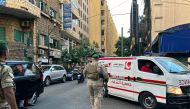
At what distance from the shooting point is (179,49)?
23281 mm

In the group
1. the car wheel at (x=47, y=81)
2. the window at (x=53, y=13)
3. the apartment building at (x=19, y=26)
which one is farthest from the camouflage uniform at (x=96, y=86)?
the window at (x=53, y=13)

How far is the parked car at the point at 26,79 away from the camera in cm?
1115

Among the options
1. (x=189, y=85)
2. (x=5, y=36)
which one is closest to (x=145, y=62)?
(x=189, y=85)

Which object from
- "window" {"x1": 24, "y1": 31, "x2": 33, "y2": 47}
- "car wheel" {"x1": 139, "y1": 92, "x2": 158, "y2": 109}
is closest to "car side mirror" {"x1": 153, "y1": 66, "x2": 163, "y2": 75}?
"car wheel" {"x1": 139, "y1": 92, "x2": 158, "y2": 109}

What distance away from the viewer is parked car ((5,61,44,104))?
36.6 feet

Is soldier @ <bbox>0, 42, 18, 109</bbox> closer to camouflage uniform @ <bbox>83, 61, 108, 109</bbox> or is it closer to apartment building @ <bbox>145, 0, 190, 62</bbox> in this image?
camouflage uniform @ <bbox>83, 61, 108, 109</bbox>

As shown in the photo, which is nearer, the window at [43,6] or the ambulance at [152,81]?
the ambulance at [152,81]

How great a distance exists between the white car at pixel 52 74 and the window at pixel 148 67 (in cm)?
1218

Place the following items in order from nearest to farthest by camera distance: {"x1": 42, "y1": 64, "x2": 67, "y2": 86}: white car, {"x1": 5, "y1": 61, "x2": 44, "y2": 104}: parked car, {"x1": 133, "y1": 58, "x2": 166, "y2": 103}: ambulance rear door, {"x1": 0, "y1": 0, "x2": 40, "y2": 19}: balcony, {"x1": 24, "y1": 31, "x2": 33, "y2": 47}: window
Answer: {"x1": 133, "y1": 58, "x2": 166, "y2": 103}: ambulance rear door, {"x1": 5, "y1": 61, "x2": 44, "y2": 104}: parked car, {"x1": 42, "y1": 64, "x2": 67, "y2": 86}: white car, {"x1": 0, "y1": 0, "x2": 40, "y2": 19}: balcony, {"x1": 24, "y1": 31, "x2": 33, "y2": 47}: window

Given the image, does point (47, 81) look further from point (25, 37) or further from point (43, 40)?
point (43, 40)

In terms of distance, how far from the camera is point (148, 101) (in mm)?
11211

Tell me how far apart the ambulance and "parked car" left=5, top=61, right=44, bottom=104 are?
3.04 m

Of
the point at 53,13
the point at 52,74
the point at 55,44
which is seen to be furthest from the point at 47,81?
the point at 53,13

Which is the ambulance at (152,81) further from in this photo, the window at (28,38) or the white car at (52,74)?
the window at (28,38)
